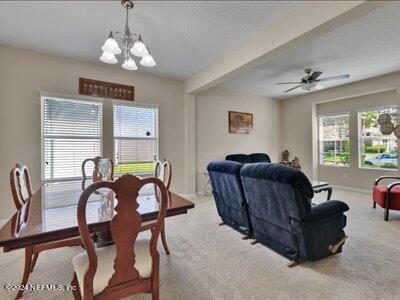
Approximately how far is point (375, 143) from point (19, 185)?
657 centimetres

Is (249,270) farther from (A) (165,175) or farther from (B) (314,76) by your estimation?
(B) (314,76)

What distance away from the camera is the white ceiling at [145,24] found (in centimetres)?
221

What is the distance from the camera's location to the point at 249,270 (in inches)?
79.1

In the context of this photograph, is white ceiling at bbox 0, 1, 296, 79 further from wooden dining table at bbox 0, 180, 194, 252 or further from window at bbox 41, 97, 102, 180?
wooden dining table at bbox 0, 180, 194, 252

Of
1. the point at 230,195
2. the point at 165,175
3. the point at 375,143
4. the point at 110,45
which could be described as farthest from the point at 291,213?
the point at 375,143

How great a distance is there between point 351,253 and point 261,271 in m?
1.12

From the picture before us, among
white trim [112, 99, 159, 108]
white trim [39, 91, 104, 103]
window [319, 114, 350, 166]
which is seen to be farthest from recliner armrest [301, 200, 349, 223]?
window [319, 114, 350, 166]

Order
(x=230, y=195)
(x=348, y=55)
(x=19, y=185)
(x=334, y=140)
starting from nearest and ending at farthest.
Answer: (x=19, y=185)
(x=230, y=195)
(x=348, y=55)
(x=334, y=140)

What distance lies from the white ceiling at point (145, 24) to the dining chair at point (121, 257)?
2039mm

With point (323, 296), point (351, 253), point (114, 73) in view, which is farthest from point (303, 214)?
point (114, 73)

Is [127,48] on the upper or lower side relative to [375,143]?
upper

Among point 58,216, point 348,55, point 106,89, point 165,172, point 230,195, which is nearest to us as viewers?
point 58,216

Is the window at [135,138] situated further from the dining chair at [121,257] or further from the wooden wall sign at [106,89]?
the dining chair at [121,257]

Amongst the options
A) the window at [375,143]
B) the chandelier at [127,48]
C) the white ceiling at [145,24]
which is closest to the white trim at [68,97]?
the white ceiling at [145,24]
